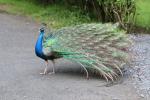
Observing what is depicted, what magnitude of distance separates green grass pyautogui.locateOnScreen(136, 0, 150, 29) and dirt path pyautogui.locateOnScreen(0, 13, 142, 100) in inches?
178

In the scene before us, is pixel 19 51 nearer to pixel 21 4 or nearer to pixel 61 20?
pixel 61 20

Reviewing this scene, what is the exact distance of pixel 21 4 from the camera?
57.3 feet

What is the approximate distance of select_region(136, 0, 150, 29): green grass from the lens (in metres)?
14.9

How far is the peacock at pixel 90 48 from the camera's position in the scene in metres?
9.01

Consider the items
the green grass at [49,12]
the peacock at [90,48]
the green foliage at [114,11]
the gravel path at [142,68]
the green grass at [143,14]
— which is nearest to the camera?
the gravel path at [142,68]

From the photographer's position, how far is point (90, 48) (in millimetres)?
9125

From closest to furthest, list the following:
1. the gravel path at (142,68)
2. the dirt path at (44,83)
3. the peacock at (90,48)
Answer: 1. the dirt path at (44,83)
2. the gravel path at (142,68)
3. the peacock at (90,48)

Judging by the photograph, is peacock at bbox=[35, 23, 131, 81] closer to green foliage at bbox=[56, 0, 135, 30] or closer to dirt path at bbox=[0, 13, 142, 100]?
dirt path at bbox=[0, 13, 142, 100]

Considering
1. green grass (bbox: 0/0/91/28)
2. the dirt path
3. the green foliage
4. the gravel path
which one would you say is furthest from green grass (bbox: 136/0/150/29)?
the dirt path

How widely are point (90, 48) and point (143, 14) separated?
7188 millimetres

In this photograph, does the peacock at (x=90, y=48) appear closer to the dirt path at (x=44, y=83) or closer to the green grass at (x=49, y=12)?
the dirt path at (x=44, y=83)

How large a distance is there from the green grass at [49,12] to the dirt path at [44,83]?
366 centimetres

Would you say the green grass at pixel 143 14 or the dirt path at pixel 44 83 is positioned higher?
the green grass at pixel 143 14

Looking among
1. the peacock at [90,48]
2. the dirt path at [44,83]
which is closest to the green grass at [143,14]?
the dirt path at [44,83]
